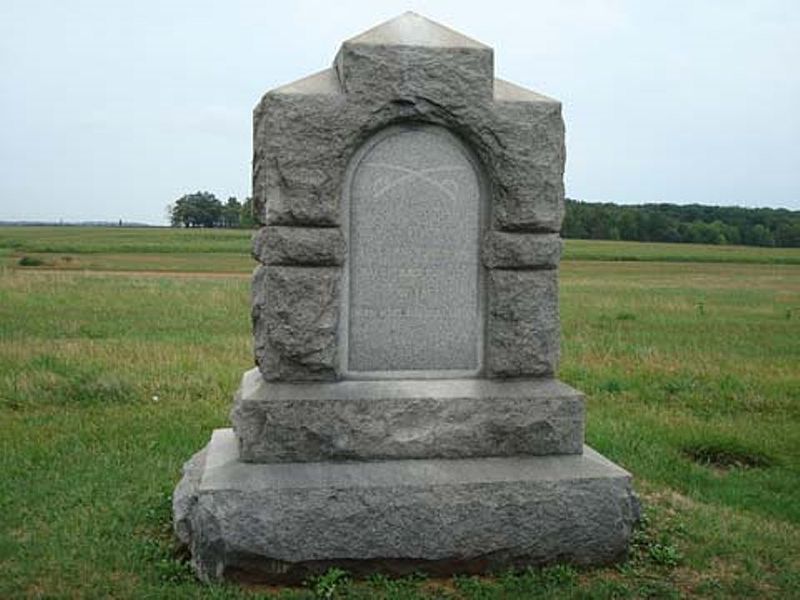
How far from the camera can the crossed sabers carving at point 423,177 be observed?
5570 mm

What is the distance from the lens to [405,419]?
212 inches

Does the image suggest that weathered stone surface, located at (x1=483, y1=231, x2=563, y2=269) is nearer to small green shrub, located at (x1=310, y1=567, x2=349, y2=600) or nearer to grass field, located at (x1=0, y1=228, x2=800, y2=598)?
grass field, located at (x1=0, y1=228, x2=800, y2=598)

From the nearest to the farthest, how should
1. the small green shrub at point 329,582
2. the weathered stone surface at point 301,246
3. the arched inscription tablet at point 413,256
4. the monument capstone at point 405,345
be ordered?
the small green shrub at point 329,582
the monument capstone at point 405,345
the weathered stone surface at point 301,246
the arched inscription tablet at point 413,256

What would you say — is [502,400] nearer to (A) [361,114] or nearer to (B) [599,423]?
(A) [361,114]

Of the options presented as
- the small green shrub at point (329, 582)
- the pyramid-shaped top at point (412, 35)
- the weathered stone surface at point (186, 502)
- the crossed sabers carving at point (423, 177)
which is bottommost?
the small green shrub at point (329, 582)

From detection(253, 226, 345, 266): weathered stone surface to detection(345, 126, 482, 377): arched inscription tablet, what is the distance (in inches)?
7.5

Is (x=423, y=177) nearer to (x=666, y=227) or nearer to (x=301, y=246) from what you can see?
(x=301, y=246)

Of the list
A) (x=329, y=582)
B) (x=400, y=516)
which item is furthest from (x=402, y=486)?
(x=329, y=582)

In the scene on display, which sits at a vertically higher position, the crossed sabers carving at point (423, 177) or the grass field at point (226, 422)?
the crossed sabers carving at point (423, 177)

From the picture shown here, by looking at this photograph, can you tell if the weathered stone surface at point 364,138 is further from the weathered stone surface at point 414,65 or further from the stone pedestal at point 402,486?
the stone pedestal at point 402,486

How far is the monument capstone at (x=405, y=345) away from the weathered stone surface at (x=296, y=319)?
11 millimetres

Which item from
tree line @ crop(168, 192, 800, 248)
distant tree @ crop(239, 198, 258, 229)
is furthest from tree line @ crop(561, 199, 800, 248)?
distant tree @ crop(239, 198, 258, 229)

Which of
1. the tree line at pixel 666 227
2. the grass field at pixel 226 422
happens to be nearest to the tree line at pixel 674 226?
the tree line at pixel 666 227

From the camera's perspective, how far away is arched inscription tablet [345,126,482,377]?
5.56 m
